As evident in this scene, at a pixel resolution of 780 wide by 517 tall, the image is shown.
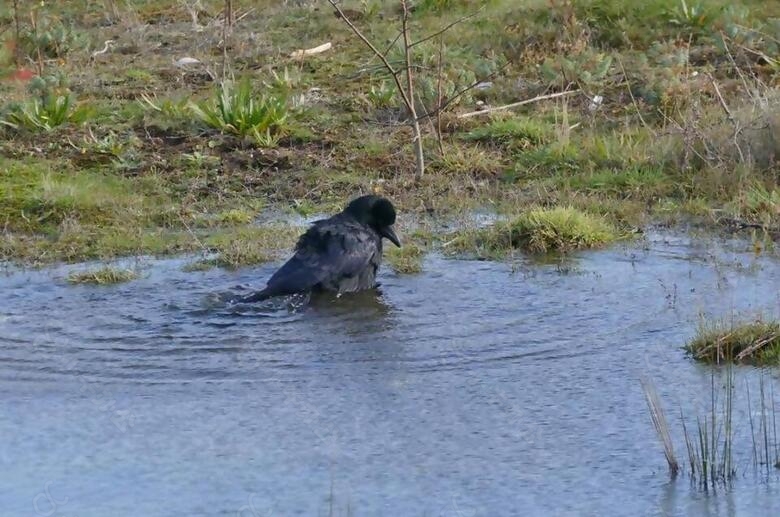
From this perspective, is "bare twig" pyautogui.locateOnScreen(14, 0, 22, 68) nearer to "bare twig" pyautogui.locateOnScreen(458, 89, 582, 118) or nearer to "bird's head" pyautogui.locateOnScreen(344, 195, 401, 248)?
"bare twig" pyautogui.locateOnScreen(458, 89, 582, 118)

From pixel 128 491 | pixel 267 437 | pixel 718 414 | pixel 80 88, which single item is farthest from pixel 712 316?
pixel 80 88

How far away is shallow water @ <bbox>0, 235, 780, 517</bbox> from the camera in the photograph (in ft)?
18.3

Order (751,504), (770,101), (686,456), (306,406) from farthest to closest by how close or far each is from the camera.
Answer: (770,101) < (306,406) < (686,456) < (751,504)

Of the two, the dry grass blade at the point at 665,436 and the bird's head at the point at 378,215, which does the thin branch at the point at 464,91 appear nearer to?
the bird's head at the point at 378,215

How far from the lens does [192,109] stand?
12195 millimetres

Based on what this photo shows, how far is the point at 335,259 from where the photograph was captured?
895 cm

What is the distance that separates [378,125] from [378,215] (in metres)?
3.06

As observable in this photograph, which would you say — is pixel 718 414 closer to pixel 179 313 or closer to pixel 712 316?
pixel 712 316

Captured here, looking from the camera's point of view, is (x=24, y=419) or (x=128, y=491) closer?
(x=128, y=491)

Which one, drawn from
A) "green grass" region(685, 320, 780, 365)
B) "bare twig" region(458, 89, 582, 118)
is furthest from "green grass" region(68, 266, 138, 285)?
"bare twig" region(458, 89, 582, 118)

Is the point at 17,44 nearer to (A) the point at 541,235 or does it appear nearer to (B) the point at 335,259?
(B) the point at 335,259

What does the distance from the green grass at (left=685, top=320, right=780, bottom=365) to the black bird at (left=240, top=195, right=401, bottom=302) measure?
2.54 metres

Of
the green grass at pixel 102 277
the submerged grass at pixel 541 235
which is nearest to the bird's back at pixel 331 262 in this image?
the submerged grass at pixel 541 235

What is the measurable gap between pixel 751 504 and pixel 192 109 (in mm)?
7826
